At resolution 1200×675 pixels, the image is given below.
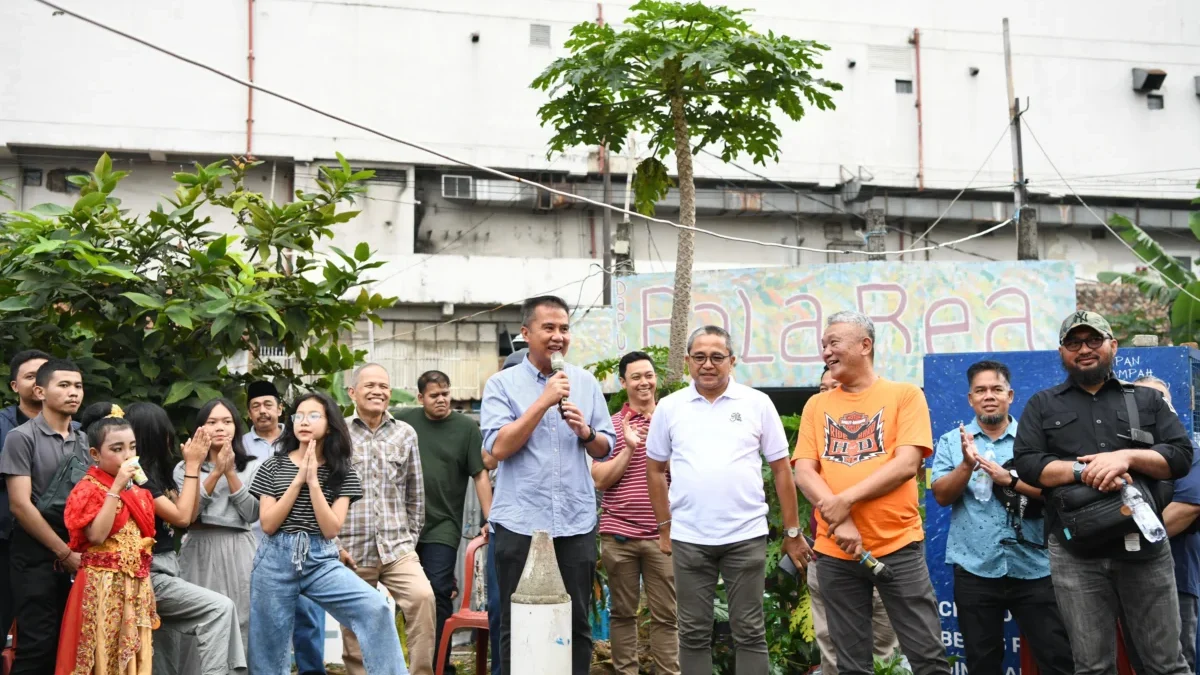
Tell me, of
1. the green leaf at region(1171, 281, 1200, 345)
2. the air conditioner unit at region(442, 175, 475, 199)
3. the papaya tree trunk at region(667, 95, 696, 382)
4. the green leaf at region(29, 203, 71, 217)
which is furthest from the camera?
the air conditioner unit at region(442, 175, 475, 199)

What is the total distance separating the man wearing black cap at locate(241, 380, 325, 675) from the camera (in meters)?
7.11

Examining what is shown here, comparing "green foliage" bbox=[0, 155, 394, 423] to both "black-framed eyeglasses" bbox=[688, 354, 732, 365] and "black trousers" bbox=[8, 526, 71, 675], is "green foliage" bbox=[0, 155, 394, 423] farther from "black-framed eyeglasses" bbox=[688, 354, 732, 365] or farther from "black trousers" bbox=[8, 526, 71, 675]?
"black-framed eyeglasses" bbox=[688, 354, 732, 365]

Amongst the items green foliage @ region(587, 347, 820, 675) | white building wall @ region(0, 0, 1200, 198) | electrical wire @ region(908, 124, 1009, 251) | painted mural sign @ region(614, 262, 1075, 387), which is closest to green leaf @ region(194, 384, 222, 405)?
green foliage @ region(587, 347, 820, 675)

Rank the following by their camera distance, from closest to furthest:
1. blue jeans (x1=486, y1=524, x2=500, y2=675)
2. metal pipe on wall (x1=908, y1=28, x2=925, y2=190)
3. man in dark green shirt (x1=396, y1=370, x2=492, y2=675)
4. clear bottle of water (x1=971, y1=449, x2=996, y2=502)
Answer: clear bottle of water (x1=971, y1=449, x2=996, y2=502), blue jeans (x1=486, y1=524, x2=500, y2=675), man in dark green shirt (x1=396, y1=370, x2=492, y2=675), metal pipe on wall (x1=908, y1=28, x2=925, y2=190)

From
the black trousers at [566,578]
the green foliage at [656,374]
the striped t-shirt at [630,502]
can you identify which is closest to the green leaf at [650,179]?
the green foliage at [656,374]

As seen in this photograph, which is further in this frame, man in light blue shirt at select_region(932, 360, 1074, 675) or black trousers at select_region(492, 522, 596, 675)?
man in light blue shirt at select_region(932, 360, 1074, 675)

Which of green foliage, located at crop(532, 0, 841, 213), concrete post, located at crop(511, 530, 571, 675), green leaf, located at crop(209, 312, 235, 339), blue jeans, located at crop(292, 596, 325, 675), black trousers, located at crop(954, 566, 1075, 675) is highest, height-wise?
green foliage, located at crop(532, 0, 841, 213)

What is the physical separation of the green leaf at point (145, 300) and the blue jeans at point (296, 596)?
1975 millimetres

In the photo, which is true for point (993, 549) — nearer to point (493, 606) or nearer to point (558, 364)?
point (558, 364)

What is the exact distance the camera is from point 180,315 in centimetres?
721

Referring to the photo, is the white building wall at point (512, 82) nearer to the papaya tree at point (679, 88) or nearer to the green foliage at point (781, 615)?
the papaya tree at point (679, 88)

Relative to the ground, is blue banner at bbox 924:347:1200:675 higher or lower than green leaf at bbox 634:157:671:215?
lower

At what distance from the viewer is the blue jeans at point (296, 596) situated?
6004 millimetres

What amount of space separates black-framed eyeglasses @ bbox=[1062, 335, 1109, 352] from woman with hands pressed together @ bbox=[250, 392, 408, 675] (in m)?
3.63
